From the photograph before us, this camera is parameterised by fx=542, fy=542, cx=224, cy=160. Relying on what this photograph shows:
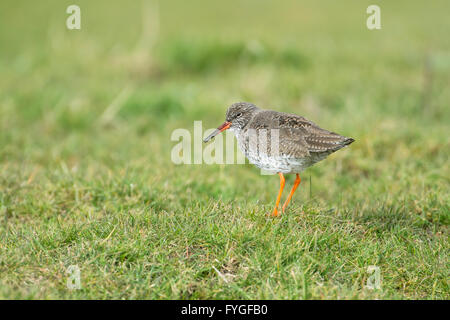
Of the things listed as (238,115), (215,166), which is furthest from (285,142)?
(215,166)

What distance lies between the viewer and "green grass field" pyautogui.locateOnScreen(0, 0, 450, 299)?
12.5 ft

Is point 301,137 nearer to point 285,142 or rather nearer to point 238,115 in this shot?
point 285,142

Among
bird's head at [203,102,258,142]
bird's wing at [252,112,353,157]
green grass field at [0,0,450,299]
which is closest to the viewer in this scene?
green grass field at [0,0,450,299]

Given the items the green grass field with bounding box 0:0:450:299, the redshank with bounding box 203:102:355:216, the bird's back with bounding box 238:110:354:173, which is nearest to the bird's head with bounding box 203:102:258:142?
the redshank with bounding box 203:102:355:216

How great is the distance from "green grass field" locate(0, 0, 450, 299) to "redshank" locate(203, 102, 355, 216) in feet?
1.19

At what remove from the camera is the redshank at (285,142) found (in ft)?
14.5

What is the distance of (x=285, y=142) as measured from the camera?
4.47 meters

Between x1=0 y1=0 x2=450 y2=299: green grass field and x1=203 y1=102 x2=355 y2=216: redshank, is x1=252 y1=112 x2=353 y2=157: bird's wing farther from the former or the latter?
x1=0 y1=0 x2=450 y2=299: green grass field

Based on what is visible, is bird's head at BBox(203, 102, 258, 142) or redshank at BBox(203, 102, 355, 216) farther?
bird's head at BBox(203, 102, 258, 142)

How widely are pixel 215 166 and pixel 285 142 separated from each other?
6.47ft

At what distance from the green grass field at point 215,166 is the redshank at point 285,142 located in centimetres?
36

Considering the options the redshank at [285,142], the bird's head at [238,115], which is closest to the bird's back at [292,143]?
the redshank at [285,142]

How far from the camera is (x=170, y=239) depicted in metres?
4.07

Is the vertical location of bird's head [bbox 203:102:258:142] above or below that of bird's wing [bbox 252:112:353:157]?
above
